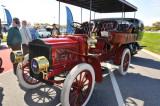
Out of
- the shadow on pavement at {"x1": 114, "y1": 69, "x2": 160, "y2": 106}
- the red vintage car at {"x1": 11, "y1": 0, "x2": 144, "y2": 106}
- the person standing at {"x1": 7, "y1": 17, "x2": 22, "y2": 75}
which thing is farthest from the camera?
the person standing at {"x1": 7, "y1": 17, "x2": 22, "y2": 75}

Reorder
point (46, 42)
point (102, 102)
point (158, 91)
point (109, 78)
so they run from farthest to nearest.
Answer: point (109, 78)
point (158, 91)
point (102, 102)
point (46, 42)

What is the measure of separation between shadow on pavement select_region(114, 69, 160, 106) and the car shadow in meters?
1.50

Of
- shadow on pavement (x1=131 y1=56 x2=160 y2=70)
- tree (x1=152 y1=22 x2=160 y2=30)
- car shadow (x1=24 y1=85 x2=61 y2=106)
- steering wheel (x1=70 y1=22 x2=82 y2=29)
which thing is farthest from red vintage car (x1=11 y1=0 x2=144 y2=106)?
tree (x1=152 y1=22 x2=160 y2=30)

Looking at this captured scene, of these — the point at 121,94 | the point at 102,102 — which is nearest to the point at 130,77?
the point at 121,94

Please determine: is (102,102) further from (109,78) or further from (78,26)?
(78,26)

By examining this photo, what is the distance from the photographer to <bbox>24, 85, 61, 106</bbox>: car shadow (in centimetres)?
239

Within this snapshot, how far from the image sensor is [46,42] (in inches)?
84.5

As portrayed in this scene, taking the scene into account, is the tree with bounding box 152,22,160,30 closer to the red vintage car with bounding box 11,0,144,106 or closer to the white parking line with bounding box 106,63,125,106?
the white parking line with bounding box 106,63,125,106

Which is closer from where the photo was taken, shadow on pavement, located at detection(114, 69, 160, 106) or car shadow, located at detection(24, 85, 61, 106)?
car shadow, located at detection(24, 85, 61, 106)

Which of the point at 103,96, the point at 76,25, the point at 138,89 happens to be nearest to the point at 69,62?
the point at 103,96

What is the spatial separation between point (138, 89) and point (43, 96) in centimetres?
233

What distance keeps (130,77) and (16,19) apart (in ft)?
12.5

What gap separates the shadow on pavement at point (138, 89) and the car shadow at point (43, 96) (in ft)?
4.93

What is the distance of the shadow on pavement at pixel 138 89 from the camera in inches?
98.9
